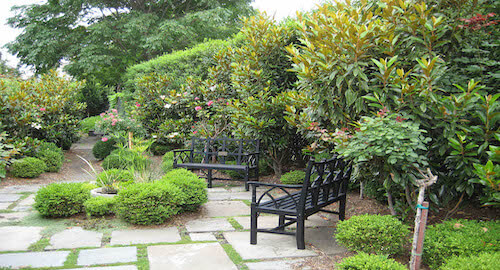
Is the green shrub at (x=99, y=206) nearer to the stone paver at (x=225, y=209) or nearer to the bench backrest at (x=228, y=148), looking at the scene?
the stone paver at (x=225, y=209)

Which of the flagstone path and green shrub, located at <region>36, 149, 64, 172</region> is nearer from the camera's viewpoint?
the flagstone path

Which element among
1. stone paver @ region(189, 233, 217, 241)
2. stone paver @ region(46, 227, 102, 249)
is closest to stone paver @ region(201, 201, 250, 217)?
stone paver @ region(189, 233, 217, 241)

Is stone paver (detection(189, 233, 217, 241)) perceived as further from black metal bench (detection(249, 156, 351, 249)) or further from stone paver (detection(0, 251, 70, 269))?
stone paver (detection(0, 251, 70, 269))

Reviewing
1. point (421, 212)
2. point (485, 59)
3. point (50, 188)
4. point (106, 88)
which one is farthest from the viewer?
point (106, 88)

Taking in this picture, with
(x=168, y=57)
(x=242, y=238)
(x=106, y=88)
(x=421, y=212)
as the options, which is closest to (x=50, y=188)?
(x=242, y=238)

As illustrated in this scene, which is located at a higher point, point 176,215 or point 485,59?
point 485,59

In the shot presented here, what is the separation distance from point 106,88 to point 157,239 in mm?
16373

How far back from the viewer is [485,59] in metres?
3.34

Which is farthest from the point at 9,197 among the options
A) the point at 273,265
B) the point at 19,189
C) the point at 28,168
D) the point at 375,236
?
the point at 375,236

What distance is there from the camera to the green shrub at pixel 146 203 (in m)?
4.00

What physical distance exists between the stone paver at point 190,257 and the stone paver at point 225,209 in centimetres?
122

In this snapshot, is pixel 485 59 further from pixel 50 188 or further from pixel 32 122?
pixel 32 122

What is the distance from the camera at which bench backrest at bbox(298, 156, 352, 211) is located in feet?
11.1

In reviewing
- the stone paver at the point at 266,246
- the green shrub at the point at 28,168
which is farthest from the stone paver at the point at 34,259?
the green shrub at the point at 28,168
